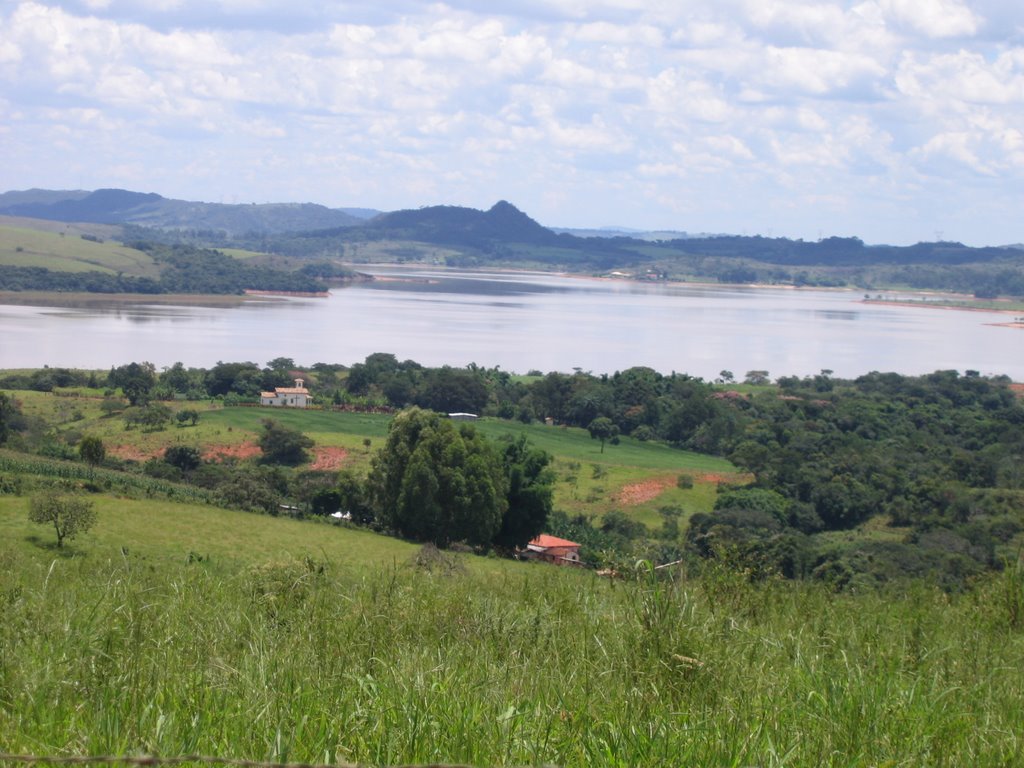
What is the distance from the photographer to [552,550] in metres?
20.7

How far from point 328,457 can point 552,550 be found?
10.1 metres

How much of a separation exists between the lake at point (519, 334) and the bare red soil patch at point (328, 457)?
57.1ft

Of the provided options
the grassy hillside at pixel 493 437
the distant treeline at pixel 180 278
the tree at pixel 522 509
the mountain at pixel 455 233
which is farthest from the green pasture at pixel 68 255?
the mountain at pixel 455 233

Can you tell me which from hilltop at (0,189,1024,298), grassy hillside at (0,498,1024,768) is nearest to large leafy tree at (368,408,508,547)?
grassy hillside at (0,498,1024,768)

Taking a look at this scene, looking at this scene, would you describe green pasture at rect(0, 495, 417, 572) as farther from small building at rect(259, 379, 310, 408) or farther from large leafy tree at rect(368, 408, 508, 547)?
small building at rect(259, 379, 310, 408)

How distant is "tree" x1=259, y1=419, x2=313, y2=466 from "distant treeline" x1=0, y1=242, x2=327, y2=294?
57.6m

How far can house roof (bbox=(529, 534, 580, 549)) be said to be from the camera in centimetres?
2114

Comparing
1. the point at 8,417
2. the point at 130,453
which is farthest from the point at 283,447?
the point at 8,417

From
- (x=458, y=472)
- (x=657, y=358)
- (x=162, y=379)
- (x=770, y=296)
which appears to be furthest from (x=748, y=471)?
(x=770, y=296)

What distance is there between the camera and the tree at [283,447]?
28.8m

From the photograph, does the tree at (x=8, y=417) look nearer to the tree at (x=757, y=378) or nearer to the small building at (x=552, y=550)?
the small building at (x=552, y=550)

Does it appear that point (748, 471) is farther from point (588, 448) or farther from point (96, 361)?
point (96, 361)

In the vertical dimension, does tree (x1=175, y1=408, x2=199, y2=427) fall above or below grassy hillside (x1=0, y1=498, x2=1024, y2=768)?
below

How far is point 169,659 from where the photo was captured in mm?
3859
